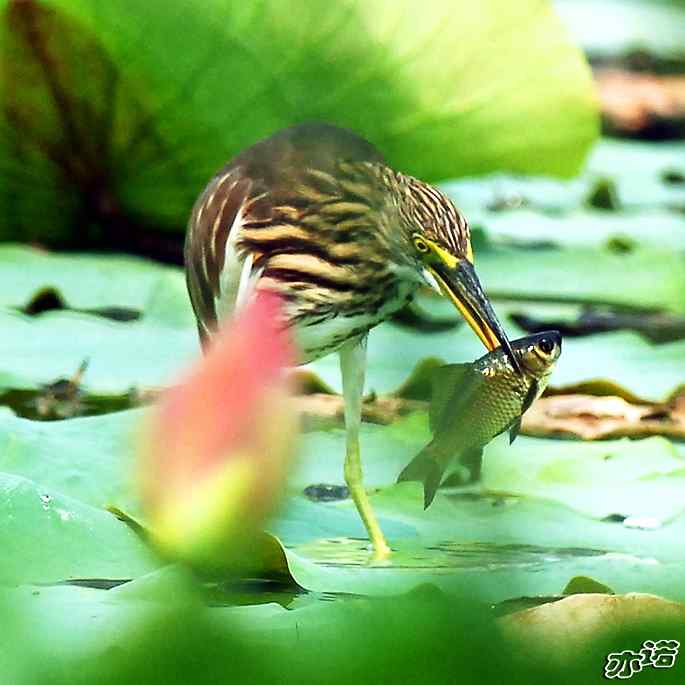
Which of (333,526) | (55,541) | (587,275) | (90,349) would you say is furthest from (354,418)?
(587,275)

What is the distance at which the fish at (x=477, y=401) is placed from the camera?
6.07ft

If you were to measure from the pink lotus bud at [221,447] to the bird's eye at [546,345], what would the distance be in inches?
45.3

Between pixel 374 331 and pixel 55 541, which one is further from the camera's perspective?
pixel 374 331

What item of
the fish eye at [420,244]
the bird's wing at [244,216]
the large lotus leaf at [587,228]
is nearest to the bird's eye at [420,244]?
the fish eye at [420,244]

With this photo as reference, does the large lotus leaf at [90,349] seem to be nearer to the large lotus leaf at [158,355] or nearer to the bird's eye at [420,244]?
the large lotus leaf at [158,355]

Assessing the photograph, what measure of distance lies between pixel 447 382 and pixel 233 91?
1.81m

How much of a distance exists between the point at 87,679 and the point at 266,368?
0.59 ft

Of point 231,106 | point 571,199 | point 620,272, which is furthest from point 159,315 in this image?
point 571,199

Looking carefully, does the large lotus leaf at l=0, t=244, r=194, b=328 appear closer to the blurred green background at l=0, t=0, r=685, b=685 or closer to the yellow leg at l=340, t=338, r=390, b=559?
the blurred green background at l=0, t=0, r=685, b=685

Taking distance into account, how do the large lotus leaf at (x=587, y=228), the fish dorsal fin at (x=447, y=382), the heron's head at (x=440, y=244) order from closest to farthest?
the fish dorsal fin at (x=447, y=382), the heron's head at (x=440, y=244), the large lotus leaf at (x=587, y=228)

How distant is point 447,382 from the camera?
6.21 ft

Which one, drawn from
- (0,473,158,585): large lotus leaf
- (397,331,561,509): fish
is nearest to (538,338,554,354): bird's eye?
(397,331,561,509): fish

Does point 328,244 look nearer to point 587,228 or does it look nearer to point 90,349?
point 90,349

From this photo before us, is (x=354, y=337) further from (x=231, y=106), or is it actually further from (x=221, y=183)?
(x=231, y=106)
